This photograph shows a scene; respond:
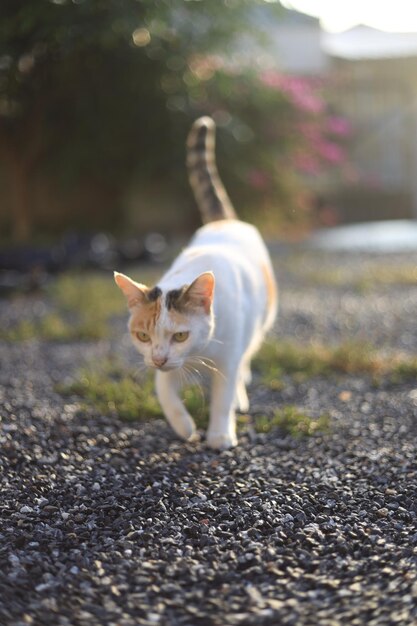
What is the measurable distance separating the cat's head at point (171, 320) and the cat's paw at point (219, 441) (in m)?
0.39

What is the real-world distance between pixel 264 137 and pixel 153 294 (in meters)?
7.85

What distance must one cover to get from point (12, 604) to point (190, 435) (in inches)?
47.1

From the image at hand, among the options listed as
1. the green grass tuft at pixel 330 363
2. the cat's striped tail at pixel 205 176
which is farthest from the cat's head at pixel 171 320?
the cat's striped tail at pixel 205 176

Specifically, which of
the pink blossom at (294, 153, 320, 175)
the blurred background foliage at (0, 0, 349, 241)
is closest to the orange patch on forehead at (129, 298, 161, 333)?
the blurred background foliage at (0, 0, 349, 241)

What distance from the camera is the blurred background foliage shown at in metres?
8.26

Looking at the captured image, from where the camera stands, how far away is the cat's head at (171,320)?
8.50 ft

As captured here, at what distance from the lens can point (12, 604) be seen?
6.11ft

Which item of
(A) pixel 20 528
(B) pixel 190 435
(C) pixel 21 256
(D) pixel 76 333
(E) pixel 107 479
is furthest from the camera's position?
(C) pixel 21 256

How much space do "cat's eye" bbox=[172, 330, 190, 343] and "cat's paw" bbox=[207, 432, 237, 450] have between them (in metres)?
0.48

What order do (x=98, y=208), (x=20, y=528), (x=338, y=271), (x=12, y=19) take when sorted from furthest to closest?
(x=98, y=208), (x=338, y=271), (x=12, y=19), (x=20, y=528)

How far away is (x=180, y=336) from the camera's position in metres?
2.62

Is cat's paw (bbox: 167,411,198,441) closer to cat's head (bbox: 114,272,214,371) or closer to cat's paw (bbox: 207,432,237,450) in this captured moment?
cat's paw (bbox: 207,432,237,450)

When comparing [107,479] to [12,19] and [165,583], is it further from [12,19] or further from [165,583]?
[12,19]

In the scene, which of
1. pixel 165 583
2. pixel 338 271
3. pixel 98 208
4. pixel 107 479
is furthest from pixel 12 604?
pixel 98 208
